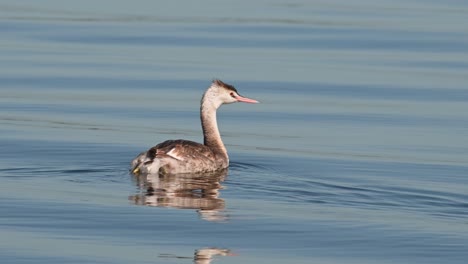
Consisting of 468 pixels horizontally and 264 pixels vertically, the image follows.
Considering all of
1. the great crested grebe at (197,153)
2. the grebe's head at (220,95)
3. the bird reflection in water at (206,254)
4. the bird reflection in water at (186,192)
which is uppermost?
the grebe's head at (220,95)

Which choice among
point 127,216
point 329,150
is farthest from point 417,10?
point 127,216

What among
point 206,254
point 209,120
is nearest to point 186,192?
point 209,120

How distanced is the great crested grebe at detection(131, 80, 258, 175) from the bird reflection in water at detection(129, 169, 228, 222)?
3.6 inches

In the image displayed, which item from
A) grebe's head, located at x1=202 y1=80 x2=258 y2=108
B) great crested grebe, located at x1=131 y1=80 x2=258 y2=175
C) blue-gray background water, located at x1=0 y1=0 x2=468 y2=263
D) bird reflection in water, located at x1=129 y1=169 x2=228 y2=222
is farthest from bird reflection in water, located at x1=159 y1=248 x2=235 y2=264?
grebe's head, located at x1=202 y1=80 x2=258 y2=108

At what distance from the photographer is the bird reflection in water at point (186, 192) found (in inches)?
547

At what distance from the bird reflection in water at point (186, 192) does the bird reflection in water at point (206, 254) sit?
1300 mm

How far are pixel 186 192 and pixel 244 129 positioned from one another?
4.96 meters

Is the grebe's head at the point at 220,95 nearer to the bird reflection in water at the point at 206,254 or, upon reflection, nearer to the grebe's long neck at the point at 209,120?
the grebe's long neck at the point at 209,120

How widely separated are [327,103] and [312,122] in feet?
5.17

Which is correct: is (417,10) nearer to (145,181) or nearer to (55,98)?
(55,98)

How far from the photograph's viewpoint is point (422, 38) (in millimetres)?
29188

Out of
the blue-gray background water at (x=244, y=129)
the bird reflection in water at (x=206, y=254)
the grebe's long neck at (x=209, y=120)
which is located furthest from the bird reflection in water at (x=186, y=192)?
the bird reflection in water at (x=206, y=254)

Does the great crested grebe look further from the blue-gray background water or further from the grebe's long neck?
the blue-gray background water

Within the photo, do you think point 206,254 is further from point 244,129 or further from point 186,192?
point 244,129
